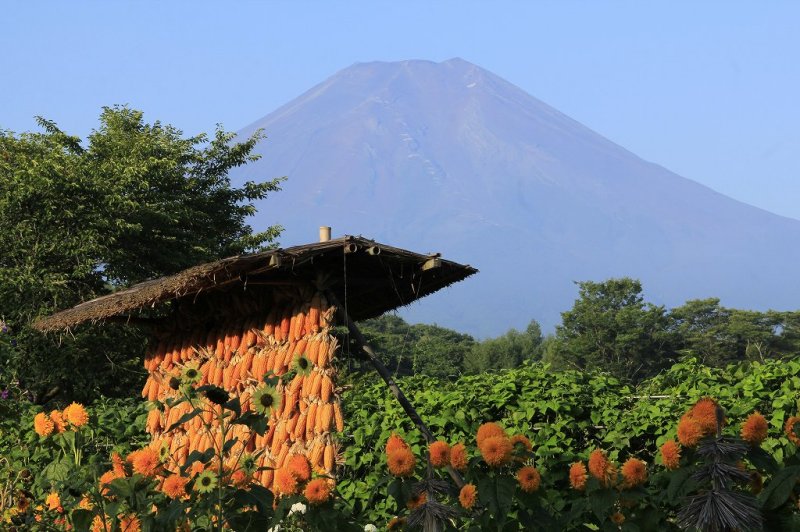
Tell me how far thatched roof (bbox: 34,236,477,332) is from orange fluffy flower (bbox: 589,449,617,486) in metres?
2.80

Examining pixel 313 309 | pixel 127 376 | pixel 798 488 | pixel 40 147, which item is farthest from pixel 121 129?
pixel 798 488

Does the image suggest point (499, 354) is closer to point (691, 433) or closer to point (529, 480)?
point (529, 480)

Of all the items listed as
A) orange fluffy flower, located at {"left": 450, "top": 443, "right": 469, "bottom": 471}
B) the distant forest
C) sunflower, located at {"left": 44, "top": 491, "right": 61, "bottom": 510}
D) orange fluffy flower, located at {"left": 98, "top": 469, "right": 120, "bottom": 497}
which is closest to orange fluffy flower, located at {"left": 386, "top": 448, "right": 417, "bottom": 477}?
orange fluffy flower, located at {"left": 450, "top": 443, "right": 469, "bottom": 471}

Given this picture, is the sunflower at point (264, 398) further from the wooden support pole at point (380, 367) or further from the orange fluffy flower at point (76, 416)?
the wooden support pole at point (380, 367)

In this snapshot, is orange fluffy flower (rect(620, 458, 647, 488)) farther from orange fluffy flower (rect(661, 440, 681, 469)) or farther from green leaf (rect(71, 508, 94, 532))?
green leaf (rect(71, 508, 94, 532))

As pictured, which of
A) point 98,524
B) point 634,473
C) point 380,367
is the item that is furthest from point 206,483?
point 380,367

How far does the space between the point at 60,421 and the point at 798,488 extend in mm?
3804

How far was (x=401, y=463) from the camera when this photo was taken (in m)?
4.97

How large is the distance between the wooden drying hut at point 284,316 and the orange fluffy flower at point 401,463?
83.7 inches

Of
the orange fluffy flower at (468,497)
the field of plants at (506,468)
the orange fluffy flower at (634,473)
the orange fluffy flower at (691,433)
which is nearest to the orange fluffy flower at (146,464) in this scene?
the field of plants at (506,468)

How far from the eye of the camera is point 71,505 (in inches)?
214

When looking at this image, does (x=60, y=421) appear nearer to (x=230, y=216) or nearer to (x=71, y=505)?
(x=71, y=505)

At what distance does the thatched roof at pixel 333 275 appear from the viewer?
7512 mm

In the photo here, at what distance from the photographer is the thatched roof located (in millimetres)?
7512
